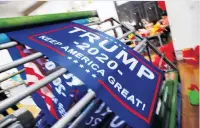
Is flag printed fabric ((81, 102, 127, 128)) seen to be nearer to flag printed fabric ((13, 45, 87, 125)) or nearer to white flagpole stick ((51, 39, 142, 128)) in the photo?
flag printed fabric ((13, 45, 87, 125))

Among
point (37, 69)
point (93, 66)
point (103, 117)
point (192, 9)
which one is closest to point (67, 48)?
point (93, 66)

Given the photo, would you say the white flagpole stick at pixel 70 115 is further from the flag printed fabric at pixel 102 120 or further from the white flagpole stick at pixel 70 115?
the flag printed fabric at pixel 102 120

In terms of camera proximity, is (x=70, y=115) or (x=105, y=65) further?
(x=105, y=65)

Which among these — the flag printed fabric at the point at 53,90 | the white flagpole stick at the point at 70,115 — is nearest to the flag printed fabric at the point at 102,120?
the flag printed fabric at the point at 53,90

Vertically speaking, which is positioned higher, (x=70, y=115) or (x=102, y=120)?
(x=70, y=115)

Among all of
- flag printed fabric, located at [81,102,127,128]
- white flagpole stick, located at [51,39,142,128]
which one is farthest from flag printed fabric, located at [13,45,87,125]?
white flagpole stick, located at [51,39,142,128]

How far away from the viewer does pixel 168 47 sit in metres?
4.09

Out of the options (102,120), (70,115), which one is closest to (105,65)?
(70,115)

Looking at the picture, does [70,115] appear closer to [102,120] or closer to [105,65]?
[105,65]

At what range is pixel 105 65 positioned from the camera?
709 millimetres

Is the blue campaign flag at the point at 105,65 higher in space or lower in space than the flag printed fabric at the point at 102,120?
higher

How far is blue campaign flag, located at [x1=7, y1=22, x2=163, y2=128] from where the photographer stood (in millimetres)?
608

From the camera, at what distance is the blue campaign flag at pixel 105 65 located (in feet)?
1.99

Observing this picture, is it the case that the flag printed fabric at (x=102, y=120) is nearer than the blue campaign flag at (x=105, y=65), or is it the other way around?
the blue campaign flag at (x=105, y=65)
